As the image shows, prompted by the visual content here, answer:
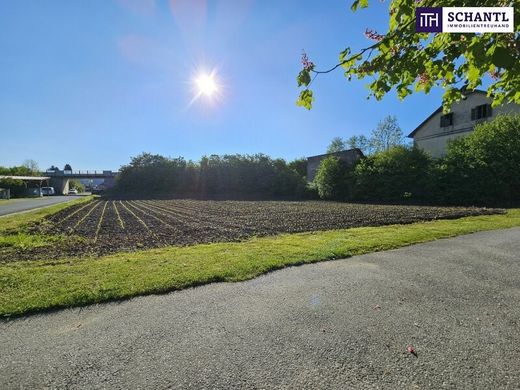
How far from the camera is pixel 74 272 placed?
525 cm

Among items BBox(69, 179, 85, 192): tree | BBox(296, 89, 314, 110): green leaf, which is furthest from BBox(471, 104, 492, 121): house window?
BBox(69, 179, 85, 192): tree

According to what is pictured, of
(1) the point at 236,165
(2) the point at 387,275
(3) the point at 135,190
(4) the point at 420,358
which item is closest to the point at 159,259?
(2) the point at 387,275

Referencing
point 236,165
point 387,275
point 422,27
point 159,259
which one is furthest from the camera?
point 236,165

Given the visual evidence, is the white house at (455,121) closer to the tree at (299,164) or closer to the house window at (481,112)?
the house window at (481,112)

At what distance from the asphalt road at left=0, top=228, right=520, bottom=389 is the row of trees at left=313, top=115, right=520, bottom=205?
20.3m

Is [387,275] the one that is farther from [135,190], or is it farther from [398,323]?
[135,190]

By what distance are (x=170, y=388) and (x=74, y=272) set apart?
402cm

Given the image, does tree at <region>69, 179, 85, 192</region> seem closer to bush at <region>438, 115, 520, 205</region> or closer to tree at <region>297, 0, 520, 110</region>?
bush at <region>438, 115, 520, 205</region>

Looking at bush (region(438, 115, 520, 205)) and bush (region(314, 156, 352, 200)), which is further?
bush (region(314, 156, 352, 200))

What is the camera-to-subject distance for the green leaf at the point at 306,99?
3625mm

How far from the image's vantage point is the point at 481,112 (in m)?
30.6

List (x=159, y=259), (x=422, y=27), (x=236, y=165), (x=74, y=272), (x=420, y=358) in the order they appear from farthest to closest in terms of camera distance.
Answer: (x=236, y=165) → (x=159, y=259) → (x=74, y=272) → (x=422, y=27) → (x=420, y=358)

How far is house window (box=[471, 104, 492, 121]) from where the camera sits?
29953mm

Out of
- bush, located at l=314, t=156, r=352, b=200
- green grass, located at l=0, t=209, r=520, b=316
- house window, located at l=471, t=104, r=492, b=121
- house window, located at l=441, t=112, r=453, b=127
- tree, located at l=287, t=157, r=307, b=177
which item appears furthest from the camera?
tree, located at l=287, t=157, r=307, b=177
